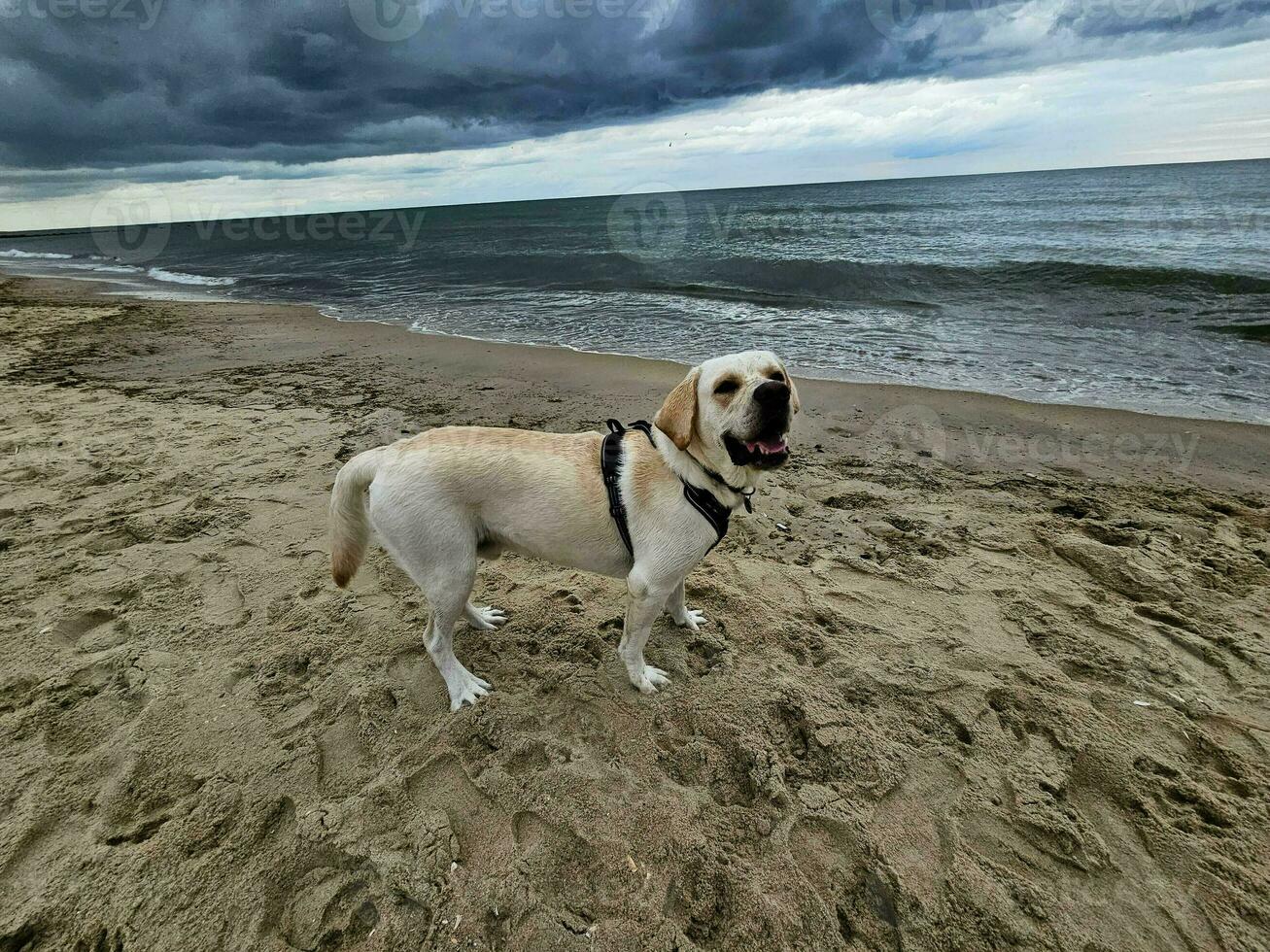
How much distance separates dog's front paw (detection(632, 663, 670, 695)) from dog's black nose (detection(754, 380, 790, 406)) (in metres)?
1.71

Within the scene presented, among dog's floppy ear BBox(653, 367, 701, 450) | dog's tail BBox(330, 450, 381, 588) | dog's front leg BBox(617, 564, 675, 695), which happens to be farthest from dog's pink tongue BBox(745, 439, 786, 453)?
dog's tail BBox(330, 450, 381, 588)

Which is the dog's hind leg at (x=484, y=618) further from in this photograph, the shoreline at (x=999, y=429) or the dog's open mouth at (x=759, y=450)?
the shoreline at (x=999, y=429)

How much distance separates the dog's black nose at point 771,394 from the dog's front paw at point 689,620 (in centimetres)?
164

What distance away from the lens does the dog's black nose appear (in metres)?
2.59

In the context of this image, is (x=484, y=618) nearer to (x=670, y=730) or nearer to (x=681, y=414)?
(x=670, y=730)

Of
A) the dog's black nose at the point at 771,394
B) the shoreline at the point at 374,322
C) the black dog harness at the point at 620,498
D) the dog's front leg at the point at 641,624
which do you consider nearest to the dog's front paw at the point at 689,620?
the dog's front leg at the point at 641,624

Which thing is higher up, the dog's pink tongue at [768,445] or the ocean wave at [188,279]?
the dog's pink tongue at [768,445]

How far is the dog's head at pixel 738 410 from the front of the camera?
2625 millimetres

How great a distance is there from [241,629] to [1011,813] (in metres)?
4.34

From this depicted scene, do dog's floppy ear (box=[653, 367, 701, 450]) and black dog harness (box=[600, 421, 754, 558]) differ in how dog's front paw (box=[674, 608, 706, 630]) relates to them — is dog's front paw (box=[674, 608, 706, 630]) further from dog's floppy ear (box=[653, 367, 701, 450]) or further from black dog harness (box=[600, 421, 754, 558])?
dog's floppy ear (box=[653, 367, 701, 450])

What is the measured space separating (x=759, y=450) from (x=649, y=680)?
1517mm

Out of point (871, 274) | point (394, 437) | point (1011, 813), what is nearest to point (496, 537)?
point (1011, 813)

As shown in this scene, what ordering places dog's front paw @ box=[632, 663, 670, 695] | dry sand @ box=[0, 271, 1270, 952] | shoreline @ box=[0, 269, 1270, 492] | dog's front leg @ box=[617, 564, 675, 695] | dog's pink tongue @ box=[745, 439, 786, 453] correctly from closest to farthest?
dry sand @ box=[0, 271, 1270, 952], dog's pink tongue @ box=[745, 439, 786, 453], dog's front leg @ box=[617, 564, 675, 695], dog's front paw @ box=[632, 663, 670, 695], shoreline @ box=[0, 269, 1270, 492]

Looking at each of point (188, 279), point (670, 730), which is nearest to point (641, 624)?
point (670, 730)
